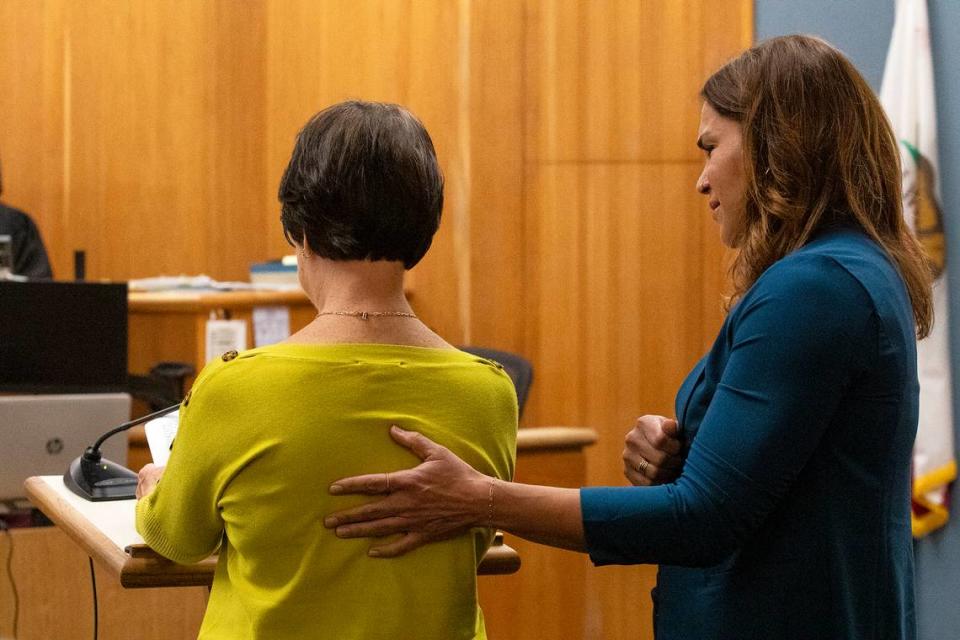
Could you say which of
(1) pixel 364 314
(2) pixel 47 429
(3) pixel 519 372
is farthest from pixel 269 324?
(1) pixel 364 314

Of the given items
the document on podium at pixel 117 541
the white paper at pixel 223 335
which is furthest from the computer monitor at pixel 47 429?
the white paper at pixel 223 335

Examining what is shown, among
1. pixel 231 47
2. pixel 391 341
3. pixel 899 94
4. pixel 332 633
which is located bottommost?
pixel 332 633

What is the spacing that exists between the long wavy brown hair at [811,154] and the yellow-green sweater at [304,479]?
1.49ft

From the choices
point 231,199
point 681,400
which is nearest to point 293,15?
point 231,199

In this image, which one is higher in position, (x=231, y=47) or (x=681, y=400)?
(x=231, y=47)

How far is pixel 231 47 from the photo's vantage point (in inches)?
226

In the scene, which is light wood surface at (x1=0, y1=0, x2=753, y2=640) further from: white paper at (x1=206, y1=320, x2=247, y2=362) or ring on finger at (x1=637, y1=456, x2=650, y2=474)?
ring on finger at (x1=637, y1=456, x2=650, y2=474)

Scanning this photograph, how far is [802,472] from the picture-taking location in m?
1.42

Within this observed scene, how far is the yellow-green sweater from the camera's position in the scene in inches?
52.9

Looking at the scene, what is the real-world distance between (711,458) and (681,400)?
246mm

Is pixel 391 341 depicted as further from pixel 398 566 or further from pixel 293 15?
pixel 293 15

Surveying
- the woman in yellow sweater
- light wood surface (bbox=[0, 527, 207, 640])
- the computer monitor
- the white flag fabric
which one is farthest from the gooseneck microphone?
the white flag fabric

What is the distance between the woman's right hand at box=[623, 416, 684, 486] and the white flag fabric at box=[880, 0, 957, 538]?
102 inches

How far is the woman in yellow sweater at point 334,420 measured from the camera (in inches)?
53.1
